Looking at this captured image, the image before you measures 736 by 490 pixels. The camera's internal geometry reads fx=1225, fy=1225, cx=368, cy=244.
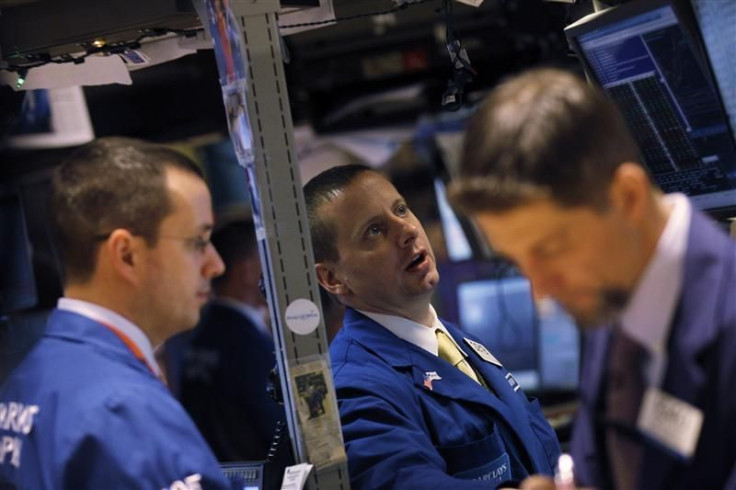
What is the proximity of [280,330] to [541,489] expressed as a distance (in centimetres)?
97

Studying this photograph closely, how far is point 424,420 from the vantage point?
3.51m

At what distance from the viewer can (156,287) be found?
2713mm

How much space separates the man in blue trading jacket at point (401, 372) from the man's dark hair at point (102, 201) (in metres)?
0.95

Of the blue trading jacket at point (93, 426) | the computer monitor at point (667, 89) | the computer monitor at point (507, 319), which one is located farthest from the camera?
the computer monitor at point (507, 319)

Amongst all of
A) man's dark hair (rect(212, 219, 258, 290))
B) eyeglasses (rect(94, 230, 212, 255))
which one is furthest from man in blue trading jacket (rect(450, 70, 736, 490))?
man's dark hair (rect(212, 219, 258, 290))

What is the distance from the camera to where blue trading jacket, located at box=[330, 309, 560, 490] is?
10.6 ft

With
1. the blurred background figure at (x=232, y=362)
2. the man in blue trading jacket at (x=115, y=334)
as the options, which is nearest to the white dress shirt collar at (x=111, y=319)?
the man in blue trading jacket at (x=115, y=334)

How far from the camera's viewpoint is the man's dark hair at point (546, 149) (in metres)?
1.97

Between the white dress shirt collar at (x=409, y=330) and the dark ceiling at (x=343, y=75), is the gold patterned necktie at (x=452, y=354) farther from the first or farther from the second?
the dark ceiling at (x=343, y=75)

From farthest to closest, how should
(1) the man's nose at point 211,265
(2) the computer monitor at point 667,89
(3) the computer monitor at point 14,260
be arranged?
(3) the computer monitor at point 14,260 < (2) the computer monitor at point 667,89 < (1) the man's nose at point 211,265

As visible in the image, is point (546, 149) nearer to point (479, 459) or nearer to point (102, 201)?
point (102, 201)

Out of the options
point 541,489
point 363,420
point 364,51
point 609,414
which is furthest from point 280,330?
point 364,51

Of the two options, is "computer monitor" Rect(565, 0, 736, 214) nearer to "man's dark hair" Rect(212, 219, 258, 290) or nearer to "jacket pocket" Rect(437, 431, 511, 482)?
"jacket pocket" Rect(437, 431, 511, 482)

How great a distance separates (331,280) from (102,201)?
4.28 ft
